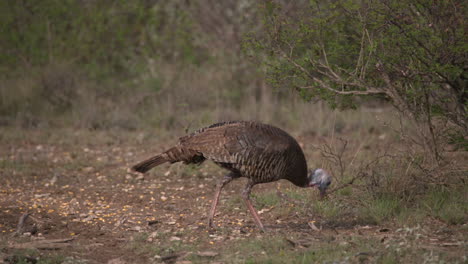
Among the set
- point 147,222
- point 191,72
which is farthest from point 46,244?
point 191,72

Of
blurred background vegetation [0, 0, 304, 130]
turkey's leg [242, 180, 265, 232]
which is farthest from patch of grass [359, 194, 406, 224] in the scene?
blurred background vegetation [0, 0, 304, 130]

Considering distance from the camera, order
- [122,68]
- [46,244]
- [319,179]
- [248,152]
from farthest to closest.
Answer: [122,68] → [319,179] → [248,152] → [46,244]

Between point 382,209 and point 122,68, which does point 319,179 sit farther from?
point 122,68

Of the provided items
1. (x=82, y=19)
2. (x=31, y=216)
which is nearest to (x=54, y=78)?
(x=82, y=19)

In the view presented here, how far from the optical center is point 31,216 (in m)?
6.53

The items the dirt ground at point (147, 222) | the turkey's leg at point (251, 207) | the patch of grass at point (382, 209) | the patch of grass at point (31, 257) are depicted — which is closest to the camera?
the patch of grass at point (31, 257)

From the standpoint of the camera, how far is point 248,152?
6070 mm

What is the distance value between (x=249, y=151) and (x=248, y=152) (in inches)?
0.6

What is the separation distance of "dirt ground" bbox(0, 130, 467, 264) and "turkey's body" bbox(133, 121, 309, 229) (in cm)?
58

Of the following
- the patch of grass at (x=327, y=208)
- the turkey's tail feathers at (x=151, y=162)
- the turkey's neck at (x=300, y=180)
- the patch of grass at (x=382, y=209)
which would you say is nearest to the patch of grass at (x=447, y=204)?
the patch of grass at (x=382, y=209)

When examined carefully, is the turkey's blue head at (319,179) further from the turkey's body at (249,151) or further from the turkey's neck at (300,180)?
the turkey's body at (249,151)

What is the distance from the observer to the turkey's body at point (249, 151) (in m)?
6.09

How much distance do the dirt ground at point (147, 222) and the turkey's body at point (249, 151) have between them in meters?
0.58

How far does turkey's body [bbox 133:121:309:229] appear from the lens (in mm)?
6094
